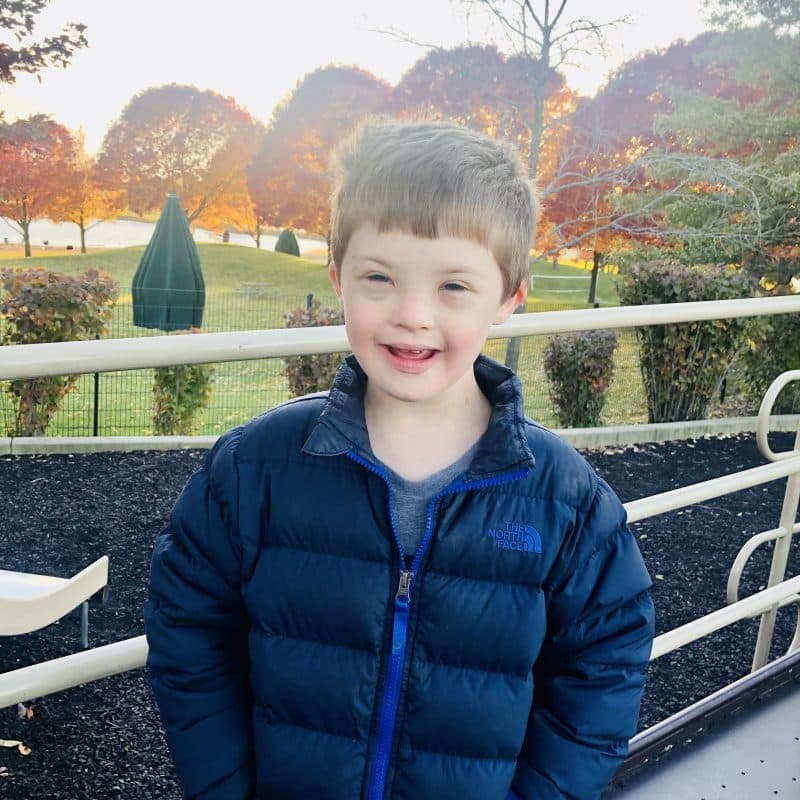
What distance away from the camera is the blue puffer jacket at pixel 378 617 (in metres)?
1.08

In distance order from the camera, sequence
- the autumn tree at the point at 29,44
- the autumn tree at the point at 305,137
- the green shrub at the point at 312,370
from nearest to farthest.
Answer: the green shrub at the point at 312,370
the autumn tree at the point at 29,44
the autumn tree at the point at 305,137

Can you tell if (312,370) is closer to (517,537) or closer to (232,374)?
(232,374)

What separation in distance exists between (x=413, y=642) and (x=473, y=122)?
10.8 metres

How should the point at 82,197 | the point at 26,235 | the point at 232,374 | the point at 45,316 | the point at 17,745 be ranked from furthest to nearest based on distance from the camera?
the point at 82,197, the point at 26,235, the point at 232,374, the point at 45,316, the point at 17,745

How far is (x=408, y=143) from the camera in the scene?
A: 1.04 m

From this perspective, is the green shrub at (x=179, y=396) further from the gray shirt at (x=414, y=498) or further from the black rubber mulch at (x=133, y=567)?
the gray shirt at (x=414, y=498)

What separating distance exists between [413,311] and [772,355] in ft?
24.1

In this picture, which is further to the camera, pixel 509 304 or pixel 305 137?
pixel 305 137

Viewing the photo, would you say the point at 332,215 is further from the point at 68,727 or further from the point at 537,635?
the point at 68,727

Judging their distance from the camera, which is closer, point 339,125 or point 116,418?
point 116,418

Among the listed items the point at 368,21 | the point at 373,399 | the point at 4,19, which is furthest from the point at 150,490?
the point at 368,21

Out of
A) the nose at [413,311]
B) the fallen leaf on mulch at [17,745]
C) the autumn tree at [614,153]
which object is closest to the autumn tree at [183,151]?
the autumn tree at [614,153]

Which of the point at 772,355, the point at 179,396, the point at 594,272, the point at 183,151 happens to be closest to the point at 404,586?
the point at 179,396

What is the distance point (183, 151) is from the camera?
13055 mm
